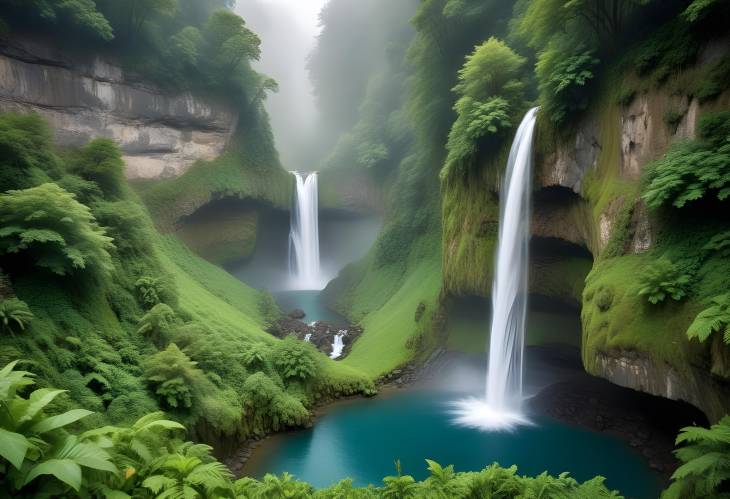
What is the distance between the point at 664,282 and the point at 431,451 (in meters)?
8.15

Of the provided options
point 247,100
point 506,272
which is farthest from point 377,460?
point 247,100

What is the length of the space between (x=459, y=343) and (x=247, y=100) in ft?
91.3

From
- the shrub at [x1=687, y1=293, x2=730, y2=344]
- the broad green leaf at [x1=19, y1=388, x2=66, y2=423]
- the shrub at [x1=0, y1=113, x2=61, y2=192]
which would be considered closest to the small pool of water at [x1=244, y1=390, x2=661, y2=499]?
the shrub at [x1=687, y1=293, x2=730, y2=344]

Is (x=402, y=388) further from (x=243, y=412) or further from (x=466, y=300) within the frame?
(x=243, y=412)

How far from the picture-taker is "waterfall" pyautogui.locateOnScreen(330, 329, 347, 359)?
24041mm

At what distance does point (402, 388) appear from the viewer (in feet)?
63.7

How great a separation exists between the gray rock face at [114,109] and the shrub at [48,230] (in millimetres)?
18071

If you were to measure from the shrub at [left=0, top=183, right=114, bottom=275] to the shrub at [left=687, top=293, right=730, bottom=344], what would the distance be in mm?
12986

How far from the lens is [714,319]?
23.5 feet

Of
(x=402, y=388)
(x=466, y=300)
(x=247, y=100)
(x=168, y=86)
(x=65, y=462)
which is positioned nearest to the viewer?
(x=65, y=462)

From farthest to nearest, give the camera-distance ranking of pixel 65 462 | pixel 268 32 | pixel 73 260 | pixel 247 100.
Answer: pixel 268 32 < pixel 247 100 < pixel 73 260 < pixel 65 462

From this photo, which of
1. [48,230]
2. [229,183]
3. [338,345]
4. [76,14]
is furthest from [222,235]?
[48,230]

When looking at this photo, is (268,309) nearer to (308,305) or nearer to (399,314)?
(308,305)

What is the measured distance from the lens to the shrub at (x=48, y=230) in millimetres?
10633
